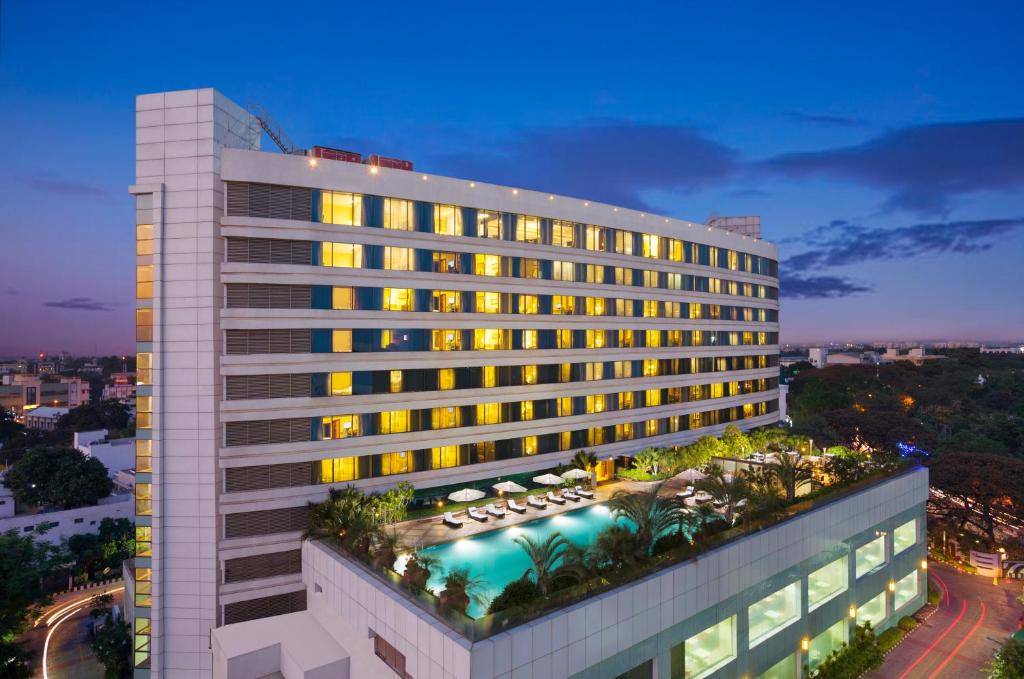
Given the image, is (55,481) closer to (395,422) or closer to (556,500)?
(395,422)

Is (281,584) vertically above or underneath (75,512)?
above

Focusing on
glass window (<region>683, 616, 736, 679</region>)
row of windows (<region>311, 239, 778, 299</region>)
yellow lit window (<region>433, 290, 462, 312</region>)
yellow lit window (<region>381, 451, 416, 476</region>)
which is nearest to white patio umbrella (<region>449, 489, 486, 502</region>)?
yellow lit window (<region>381, 451, 416, 476</region>)

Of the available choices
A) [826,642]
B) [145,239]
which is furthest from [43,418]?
[826,642]

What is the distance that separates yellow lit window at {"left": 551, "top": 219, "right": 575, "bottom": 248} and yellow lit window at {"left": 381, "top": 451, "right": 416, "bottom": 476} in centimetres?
2021

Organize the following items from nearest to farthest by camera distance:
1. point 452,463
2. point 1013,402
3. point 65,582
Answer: point 452,463 < point 65,582 < point 1013,402

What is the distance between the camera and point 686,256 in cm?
5406

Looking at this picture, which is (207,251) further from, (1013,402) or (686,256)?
(1013,402)

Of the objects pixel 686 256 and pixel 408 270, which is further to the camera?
pixel 686 256

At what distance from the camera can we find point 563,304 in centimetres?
4425

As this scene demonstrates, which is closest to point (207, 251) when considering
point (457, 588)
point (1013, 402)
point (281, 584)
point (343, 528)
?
point (343, 528)

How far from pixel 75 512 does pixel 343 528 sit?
5047 cm

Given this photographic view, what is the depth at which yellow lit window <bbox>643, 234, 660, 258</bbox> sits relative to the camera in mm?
50062

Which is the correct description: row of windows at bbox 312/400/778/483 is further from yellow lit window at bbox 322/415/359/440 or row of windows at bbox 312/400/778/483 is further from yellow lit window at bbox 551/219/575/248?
yellow lit window at bbox 551/219/575/248

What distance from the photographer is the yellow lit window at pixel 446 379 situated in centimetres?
3722
